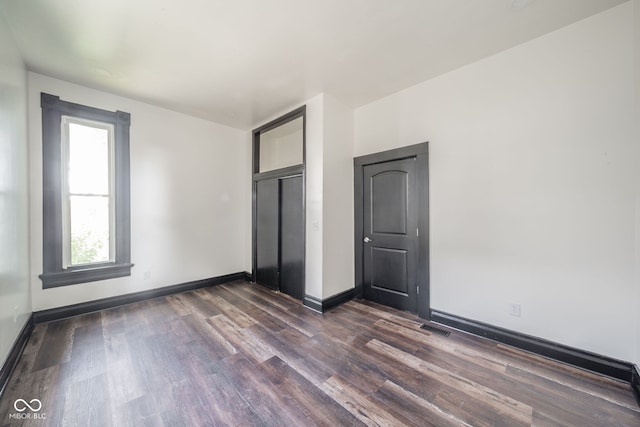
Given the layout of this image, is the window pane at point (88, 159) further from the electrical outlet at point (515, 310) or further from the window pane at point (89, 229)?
the electrical outlet at point (515, 310)

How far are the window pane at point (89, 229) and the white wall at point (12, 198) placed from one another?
429 mm

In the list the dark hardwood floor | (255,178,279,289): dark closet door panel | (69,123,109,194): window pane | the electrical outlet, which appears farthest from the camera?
(255,178,279,289): dark closet door panel

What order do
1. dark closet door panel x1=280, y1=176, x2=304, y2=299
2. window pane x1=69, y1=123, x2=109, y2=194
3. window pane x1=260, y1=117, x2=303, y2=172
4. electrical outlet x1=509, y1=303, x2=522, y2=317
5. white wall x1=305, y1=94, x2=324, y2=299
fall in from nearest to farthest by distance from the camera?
electrical outlet x1=509, y1=303, x2=522, y2=317, window pane x1=69, y1=123, x2=109, y2=194, white wall x1=305, y1=94, x2=324, y2=299, dark closet door panel x1=280, y1=176, x2=304, y2=299, window pane x1=260, y1=117, x2=303, y2=172

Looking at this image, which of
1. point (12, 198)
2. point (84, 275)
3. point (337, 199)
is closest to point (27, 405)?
point (12, 198)

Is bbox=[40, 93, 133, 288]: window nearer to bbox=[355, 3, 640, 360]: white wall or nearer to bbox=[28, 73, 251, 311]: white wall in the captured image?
bbox=[28, 73, 251, 311]: white wall

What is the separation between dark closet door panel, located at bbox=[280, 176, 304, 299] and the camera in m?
3.60

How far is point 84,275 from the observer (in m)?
3.05

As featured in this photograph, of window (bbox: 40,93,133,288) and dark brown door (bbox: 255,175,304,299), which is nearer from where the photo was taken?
window (bbox: 40,93,133,288)

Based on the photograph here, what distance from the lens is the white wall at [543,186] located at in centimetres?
188

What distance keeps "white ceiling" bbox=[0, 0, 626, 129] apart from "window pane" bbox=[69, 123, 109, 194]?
0.60 m

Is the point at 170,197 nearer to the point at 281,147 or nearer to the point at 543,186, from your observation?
the point at 281,147

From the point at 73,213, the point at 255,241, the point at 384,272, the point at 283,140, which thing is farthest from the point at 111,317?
the point at 283,140

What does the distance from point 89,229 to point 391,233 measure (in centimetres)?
397

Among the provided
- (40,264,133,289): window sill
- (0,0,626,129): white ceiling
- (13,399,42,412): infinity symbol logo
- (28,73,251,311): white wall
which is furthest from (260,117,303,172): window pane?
(13,399,42,412): infinity symbol logo
